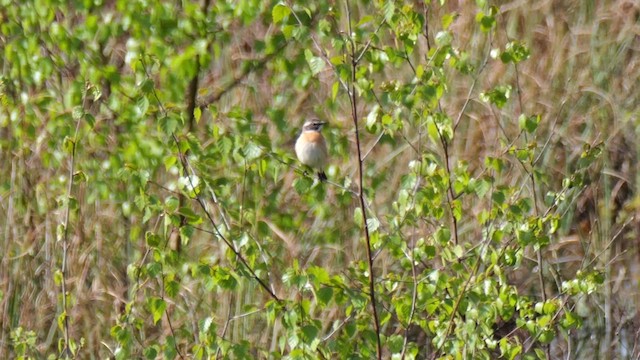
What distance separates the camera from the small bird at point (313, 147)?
19.4 feet

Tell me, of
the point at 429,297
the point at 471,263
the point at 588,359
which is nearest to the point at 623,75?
the point at 588,359

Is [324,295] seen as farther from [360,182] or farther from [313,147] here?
[313,147]

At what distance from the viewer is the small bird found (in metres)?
5.90

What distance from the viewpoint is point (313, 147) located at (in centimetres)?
604

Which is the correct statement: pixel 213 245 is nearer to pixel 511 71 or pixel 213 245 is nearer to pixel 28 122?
pixel 28 122

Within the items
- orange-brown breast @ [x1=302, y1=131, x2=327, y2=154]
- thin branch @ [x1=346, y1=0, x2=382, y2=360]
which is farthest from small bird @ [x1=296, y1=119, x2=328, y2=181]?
thin branch @ [x1=346, y1=0, x2=382, y2=360]

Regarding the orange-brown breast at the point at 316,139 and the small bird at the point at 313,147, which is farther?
the orange-brown breast at the point at 316,139

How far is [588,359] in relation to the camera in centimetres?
666

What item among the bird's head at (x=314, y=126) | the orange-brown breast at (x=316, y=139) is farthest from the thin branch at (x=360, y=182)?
the bird's head at (x=314, y=126)

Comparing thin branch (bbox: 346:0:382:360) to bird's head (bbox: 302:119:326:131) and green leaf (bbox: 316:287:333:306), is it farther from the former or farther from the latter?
bird's head (bbox: 302:119:326:131)

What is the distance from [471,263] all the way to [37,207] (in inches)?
124

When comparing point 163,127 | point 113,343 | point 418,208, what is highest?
point 163,127

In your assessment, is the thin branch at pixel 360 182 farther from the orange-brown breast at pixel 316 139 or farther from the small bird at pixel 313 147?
the orange-brown breast at pixel 316 139

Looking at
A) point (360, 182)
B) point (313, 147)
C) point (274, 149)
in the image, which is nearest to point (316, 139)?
point (313, 147)
